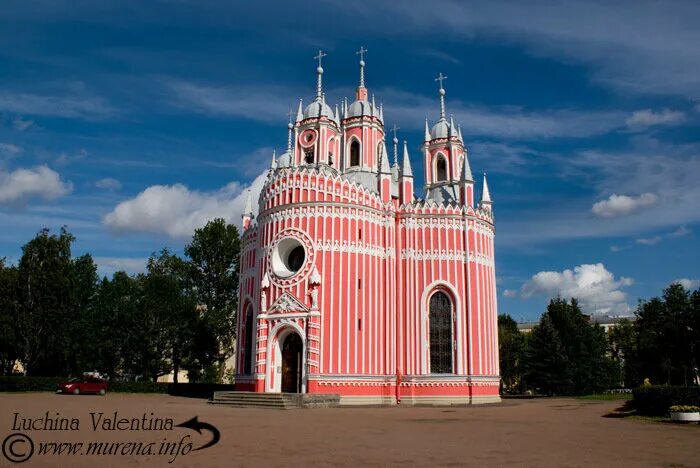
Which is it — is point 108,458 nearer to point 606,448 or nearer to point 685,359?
point 606,448

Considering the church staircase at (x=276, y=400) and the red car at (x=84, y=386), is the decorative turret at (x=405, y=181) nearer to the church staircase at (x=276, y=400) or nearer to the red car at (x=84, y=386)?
the church staircase at (x=276, y=400)

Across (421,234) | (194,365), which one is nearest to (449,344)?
(421,234)

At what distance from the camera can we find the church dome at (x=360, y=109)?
4291 cm

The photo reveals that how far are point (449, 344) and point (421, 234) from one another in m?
7.45

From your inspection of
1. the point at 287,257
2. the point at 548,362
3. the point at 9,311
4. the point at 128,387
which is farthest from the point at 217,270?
the point at 548,362

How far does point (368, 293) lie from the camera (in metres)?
34.8

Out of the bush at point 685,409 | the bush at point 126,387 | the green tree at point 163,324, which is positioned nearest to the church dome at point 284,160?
the green tree at point 163,324

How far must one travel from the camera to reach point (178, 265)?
55.1m

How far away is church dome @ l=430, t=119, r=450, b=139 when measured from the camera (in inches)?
1714

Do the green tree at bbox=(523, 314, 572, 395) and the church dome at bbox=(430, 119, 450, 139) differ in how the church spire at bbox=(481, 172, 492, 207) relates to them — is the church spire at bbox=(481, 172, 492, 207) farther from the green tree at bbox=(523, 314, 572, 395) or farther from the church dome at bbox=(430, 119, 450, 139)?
the green tree at bbox=(523, 314, 572, 395)

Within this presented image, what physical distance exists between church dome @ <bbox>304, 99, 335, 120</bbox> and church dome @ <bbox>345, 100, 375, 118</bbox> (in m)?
1.63

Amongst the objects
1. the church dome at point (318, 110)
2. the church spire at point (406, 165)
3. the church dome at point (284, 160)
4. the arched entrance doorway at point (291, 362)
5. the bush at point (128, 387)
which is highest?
the church dome at point (318, 110)

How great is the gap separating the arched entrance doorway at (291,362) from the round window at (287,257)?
4.06 metres

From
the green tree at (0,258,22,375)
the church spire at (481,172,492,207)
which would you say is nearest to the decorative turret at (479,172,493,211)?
the church spire at (481,172,492,207)
